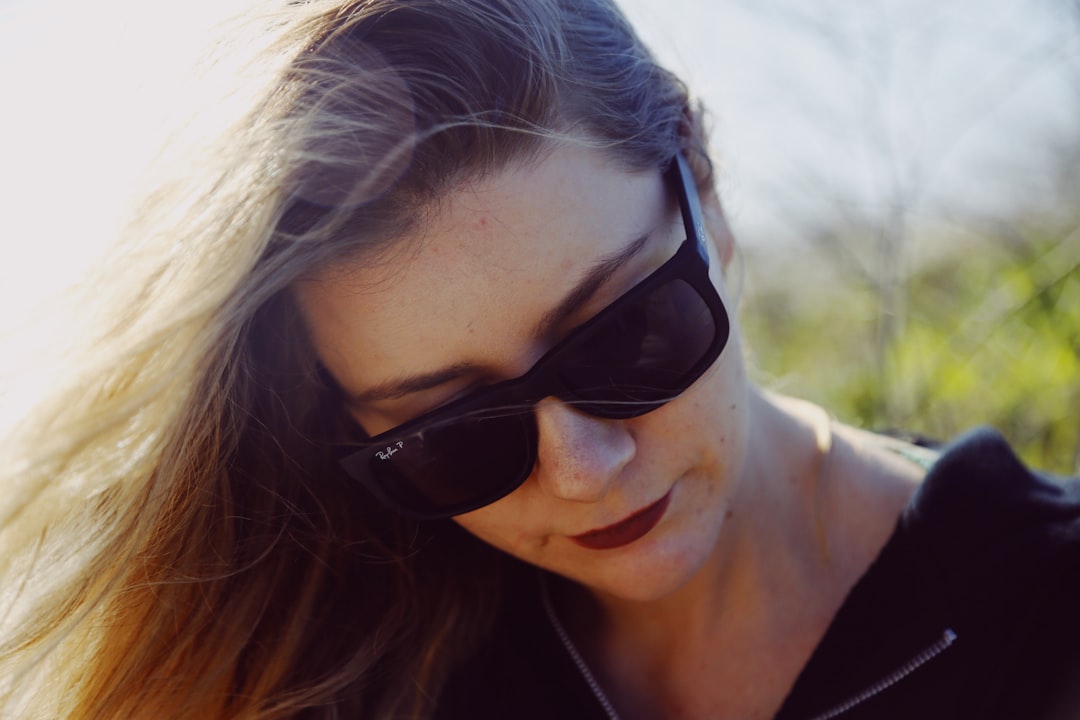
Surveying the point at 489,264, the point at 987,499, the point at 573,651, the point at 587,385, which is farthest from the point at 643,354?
the point at 573,651

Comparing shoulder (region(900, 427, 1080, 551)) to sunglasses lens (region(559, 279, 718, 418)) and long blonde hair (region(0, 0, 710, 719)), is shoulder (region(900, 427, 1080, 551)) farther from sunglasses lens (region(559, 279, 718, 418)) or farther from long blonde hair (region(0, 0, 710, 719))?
long blonde hair (region(0, 0, 710, 719))

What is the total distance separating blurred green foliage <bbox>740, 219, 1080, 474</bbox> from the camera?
2496 millimetres

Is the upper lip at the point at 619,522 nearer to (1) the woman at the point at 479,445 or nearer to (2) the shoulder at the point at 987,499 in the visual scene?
(1) the woman at the point at 479,445

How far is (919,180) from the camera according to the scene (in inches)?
111

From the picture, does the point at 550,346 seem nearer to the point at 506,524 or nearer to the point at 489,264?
the point at 489,264

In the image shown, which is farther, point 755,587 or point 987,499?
point 755,587

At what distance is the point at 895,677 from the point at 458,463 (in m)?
0.80

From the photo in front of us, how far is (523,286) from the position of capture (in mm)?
1305

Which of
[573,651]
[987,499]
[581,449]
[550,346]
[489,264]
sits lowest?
[573,651]

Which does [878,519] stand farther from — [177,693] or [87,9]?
[87,9]

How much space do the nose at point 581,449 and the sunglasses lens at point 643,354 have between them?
0.12 ft

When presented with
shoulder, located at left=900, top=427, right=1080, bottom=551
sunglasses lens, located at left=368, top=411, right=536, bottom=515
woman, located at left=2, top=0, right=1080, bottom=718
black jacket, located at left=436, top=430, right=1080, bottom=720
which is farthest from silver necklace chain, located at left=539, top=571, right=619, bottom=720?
shoulder, located at left=900, top=427, right=1080, bottom=551

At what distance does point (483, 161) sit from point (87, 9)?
33.0 inches

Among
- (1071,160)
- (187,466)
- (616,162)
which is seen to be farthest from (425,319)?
(1071,160)
